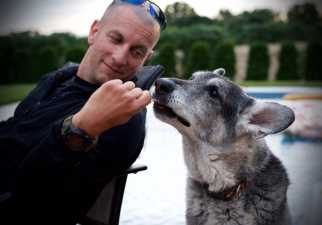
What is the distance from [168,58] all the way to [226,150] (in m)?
16.6

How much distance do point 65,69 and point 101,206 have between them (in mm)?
975

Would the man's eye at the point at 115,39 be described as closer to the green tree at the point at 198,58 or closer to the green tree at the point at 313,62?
the green tree at the point at 198,58

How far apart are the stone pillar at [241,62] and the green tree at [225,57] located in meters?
0.84

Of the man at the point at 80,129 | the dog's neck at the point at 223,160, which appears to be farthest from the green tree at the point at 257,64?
the man at the point at 80,129

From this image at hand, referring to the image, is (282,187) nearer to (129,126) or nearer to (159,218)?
(129,126)

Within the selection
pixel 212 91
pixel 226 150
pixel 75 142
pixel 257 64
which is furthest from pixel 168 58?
pixel 75 142

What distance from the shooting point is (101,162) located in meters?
2.15

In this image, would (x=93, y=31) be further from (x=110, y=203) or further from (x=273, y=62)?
(x=273, y=62)

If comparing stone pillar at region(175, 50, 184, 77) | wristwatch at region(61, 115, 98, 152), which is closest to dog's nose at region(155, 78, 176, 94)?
wristwatch at region(61, 115, 98, 152)

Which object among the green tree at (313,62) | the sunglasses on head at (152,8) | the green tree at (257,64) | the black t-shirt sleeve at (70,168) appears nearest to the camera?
the black t-shirt sleeve at (70,168)

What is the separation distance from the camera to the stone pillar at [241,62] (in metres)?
21.1

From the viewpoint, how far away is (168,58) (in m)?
19.3

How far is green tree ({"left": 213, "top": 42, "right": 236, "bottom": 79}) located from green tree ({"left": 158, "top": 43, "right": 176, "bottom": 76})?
75.4 inches

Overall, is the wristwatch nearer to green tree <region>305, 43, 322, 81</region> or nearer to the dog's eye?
the dog's eye
